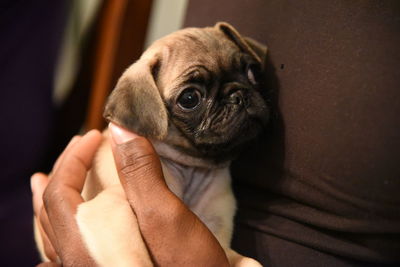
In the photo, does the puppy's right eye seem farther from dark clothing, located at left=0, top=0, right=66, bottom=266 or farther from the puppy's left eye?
dark clothing, located at left=0, top=0, right=66, bottom=266

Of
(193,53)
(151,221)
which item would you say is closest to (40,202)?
(151,221)

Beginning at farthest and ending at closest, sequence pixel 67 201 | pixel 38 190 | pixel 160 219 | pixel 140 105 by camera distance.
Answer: pixel 38 190, pixel 140 105, pixel 67 201, pixel 160 219

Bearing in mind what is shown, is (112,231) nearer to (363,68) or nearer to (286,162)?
(286,162)

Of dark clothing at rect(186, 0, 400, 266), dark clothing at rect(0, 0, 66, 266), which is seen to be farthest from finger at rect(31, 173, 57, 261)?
dark clothing at rect(186, 0, 400, 266)

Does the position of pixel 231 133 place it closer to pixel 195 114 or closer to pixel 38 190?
pixel 195 114

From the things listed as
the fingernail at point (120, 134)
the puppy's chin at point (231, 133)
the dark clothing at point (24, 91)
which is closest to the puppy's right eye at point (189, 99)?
the puppy's chin at point (231, 133)

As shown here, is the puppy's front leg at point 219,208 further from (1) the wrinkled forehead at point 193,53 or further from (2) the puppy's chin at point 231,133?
(1) the wrinkled forehead at point 193,53
